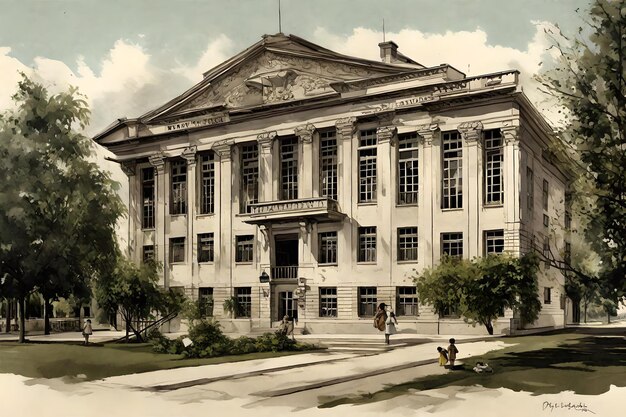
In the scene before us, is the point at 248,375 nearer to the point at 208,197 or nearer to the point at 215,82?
the point at 215,82

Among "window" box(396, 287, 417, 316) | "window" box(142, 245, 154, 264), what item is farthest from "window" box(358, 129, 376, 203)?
"window" box(142, 245, 154, 264)

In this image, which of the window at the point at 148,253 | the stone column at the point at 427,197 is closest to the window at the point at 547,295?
the stone column at the point at 427,197

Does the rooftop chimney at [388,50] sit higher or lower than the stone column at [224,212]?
higher

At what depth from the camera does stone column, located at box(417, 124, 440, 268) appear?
63.0 feet

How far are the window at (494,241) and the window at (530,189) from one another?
1050mm

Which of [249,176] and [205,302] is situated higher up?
[249,176]

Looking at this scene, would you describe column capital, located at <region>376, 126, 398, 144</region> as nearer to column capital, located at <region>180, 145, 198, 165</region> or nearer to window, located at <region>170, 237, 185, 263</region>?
column capital, located at <region>180, 145, 198, 165</region>

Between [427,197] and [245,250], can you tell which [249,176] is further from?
[427,197]

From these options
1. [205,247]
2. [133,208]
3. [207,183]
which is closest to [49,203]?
[133,208]

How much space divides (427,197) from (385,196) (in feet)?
6.03

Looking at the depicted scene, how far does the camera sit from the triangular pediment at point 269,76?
646 inches

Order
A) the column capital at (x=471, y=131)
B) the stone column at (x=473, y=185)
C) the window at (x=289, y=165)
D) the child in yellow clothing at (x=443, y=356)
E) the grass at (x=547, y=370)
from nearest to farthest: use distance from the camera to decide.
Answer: the grass at (x=547, y=370), the child in yellow clothing at (x=443, y=356), the stone column at (x=473, y=185), the column capital at (x=471, y=131), the window at (x=289, y=165)

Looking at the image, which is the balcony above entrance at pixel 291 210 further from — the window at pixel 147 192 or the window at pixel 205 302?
the window at pixel 205 302

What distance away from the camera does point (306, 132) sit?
79.9 ft
